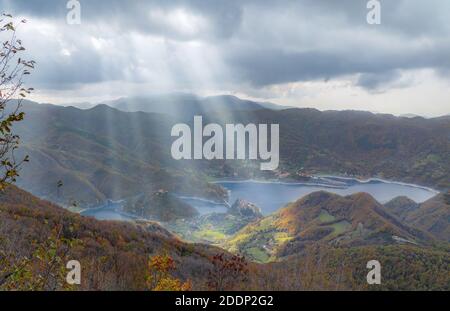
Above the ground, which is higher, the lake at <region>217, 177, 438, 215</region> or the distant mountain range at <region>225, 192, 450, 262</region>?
the lake at <region>217, 177, 438, 215</region>

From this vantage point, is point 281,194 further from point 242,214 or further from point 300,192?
point 242,214

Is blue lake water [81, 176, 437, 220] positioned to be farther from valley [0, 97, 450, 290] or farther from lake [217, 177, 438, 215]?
valley [0, 97, 450, 290]

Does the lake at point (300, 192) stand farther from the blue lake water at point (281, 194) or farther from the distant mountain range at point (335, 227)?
the distant mountain range at point (335, 227)

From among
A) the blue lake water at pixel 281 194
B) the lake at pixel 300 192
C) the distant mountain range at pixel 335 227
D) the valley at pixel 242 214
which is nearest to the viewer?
the valley at pixel 242 214

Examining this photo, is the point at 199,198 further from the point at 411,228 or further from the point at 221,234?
the point at 411,228

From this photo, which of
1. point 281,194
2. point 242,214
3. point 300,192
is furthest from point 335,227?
point 300,192

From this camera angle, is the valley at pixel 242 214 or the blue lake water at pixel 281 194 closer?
the valley at pixel 242 214

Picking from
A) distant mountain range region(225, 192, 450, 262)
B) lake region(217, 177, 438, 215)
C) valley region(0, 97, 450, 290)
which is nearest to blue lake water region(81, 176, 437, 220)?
lake region(217, 177, 438, 215)

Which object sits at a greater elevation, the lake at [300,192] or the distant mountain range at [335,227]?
the lake at [300,192]

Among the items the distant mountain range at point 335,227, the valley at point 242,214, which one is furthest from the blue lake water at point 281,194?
the distant mountain range at point 335,227
